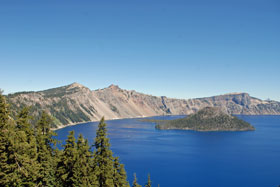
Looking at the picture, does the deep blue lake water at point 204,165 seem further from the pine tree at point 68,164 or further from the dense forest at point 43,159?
the pine tree at point 68,164

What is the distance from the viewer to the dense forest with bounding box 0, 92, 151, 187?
26891 mm

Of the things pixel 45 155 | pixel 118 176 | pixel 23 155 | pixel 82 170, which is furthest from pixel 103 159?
pixel 23 155

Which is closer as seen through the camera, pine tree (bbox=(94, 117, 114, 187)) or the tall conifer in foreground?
the tall conifer in foreground

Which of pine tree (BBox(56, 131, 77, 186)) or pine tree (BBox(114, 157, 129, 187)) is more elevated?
pine tree (BBox(56, 131, 77, 186))

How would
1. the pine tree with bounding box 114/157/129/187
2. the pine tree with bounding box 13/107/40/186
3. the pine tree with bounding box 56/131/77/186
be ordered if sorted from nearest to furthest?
the pine tree with bounding box 13/107/40/186 → the pine tree with bounding box 56/131/77/186 → the pine tree with bounding box 114/157/129/187

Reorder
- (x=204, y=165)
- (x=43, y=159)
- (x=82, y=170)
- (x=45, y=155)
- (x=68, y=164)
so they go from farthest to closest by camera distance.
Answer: (x=204, y=165) < (x=43, y=159) < (x=45, y=155) < (x=68, y=164) < (x=82, y=170)

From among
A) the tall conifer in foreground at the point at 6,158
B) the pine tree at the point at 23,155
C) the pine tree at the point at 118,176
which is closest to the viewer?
the tall conifer in foreground at the point at 6,158

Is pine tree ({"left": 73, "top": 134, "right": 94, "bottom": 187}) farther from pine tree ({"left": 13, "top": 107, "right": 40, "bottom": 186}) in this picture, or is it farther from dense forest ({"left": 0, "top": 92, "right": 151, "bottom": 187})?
pine tree ({"left": 13, "top": 107, "right": 40, "bottom": 186})

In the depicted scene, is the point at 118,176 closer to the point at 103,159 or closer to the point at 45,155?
the point at 103,159

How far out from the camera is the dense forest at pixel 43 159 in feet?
88.2

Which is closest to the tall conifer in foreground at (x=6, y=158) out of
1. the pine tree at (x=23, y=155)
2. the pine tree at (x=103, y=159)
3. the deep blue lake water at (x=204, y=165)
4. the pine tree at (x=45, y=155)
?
the pine tree at (x=23, y=155)

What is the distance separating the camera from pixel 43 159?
36250mm

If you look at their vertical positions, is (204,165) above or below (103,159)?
below

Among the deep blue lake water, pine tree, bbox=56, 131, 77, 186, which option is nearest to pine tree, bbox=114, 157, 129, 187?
pine tree, bbox=56, 131, 77, 186
